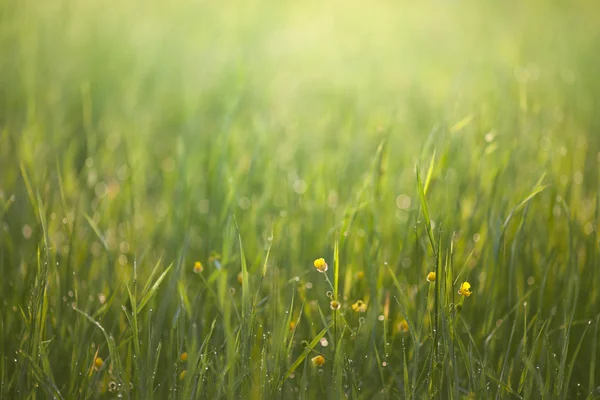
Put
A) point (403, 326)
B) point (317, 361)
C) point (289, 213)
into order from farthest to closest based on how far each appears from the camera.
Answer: point (289, 213) < point (403, 326) < point (317, 361)

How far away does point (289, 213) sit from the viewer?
5.79 feet

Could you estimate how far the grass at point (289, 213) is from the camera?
1.13 meters

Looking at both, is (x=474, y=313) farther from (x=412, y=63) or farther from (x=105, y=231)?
(x=412, y=63)

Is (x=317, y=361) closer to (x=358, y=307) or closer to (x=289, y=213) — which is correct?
(x=358, y=307)

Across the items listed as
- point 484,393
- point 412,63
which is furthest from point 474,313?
point 412,63

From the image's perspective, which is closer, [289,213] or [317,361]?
[317,361]

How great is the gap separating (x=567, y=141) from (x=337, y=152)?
0.79 m

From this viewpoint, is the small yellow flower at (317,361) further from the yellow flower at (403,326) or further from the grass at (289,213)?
the yellow flower at (403,326)

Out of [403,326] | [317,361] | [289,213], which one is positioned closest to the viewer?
[317,361]

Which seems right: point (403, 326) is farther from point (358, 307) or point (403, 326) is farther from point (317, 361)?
point (317, 361)

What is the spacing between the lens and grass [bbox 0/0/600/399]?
113cm

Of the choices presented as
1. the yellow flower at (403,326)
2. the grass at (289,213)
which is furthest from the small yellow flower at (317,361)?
the yellow flower at (403,326)

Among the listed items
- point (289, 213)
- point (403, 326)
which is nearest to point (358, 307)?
point (403, 326)

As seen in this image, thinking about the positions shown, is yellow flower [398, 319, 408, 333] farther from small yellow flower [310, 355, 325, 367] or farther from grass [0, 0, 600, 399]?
small yellow flower [310, 355, 325, 367]
